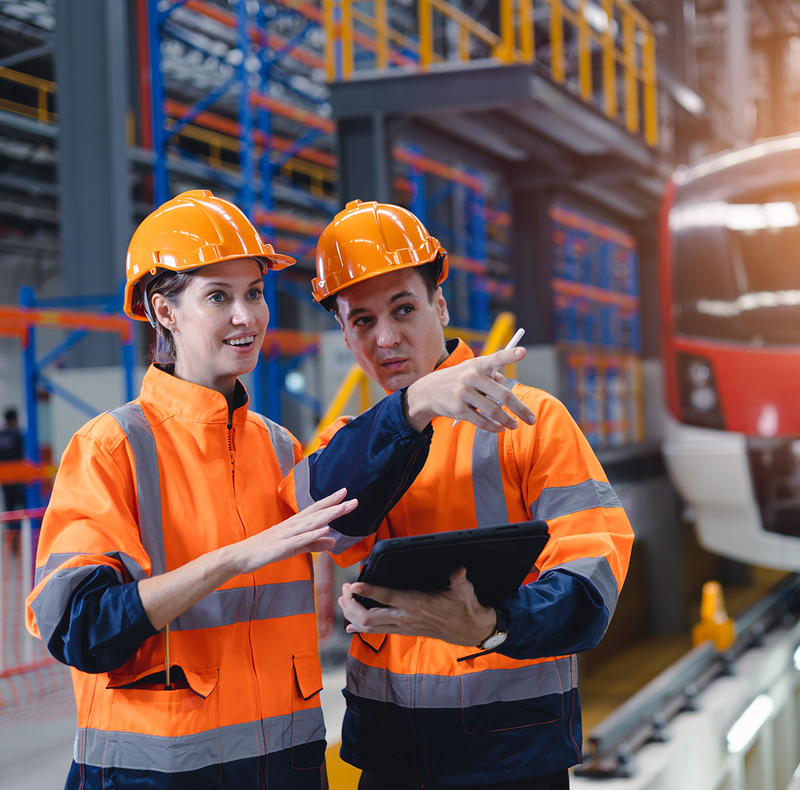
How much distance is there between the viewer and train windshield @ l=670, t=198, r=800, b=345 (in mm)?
5855

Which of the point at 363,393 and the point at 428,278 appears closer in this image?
the point at 428,278

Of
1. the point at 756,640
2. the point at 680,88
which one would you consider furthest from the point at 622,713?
the point at 680,88

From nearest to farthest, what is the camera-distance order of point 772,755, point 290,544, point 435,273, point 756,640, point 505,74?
1. point 290,544
2. point 435,273
3. point 505,74
4. point 772,755
5. point 756,640

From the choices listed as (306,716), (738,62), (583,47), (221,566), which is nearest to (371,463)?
(221,566)

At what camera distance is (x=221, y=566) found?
4.54 feet

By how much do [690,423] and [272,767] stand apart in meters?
5.18

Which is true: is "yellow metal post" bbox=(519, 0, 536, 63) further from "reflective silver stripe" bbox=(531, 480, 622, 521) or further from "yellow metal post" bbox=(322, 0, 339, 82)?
"reflective silver stripe" bbox=(531, 480, 622, 521)

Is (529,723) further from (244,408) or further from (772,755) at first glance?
(772,755)

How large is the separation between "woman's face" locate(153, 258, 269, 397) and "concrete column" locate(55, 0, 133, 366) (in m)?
7.25

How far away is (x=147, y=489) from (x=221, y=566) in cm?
26

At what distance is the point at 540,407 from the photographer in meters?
1.66

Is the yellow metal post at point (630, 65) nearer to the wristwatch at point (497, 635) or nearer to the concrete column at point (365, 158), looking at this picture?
the concrete column at point (365, 158)

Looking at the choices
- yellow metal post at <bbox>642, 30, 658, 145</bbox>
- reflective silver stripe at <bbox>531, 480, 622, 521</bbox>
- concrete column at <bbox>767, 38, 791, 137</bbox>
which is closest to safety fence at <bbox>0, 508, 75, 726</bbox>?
reflective silver stripe at <bbox>531, 480, 622, 521</bbox>

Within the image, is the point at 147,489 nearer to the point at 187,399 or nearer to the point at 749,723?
the point at 187,399
